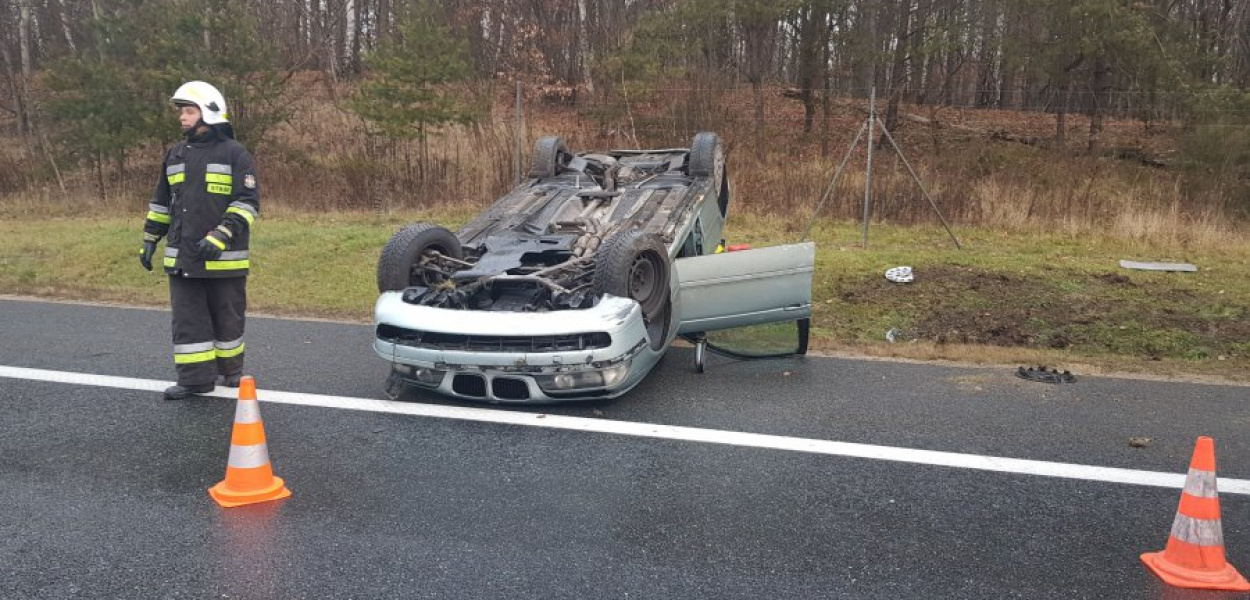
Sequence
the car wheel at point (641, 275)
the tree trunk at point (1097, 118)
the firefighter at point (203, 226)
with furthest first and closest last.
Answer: the tree trunk at point (1097, 118) < the firefighter at point (203, 226) < the car wheel at point (641, 275)

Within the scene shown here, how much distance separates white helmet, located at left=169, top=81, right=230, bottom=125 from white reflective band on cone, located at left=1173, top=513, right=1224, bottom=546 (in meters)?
5.22

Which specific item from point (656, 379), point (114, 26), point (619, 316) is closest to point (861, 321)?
point (656, 379)

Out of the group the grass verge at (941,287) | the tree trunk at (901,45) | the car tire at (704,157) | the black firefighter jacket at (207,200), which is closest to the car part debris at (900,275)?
the grass verge at (941,287)

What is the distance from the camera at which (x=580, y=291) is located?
543 centimetres

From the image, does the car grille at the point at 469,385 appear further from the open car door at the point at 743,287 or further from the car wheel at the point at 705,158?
the car wheel at the point at 705,158

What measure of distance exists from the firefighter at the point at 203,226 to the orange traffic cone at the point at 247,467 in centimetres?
163

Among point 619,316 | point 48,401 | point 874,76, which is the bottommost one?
point 48,401

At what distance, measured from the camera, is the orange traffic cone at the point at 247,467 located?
4008 millimetres

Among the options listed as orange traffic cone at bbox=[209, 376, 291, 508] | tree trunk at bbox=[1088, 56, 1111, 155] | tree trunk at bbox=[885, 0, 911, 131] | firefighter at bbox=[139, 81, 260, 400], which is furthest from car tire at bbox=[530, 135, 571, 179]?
tree trunk at bbox=[885, 0, 911, 131]

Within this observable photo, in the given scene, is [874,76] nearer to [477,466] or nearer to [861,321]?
[861,321]

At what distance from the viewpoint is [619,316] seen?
5.12 m

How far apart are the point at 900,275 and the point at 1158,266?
10.3ft

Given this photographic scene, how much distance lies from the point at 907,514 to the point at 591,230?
3.17 metres

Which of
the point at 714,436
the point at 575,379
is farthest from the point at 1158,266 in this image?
the point at 575,379
